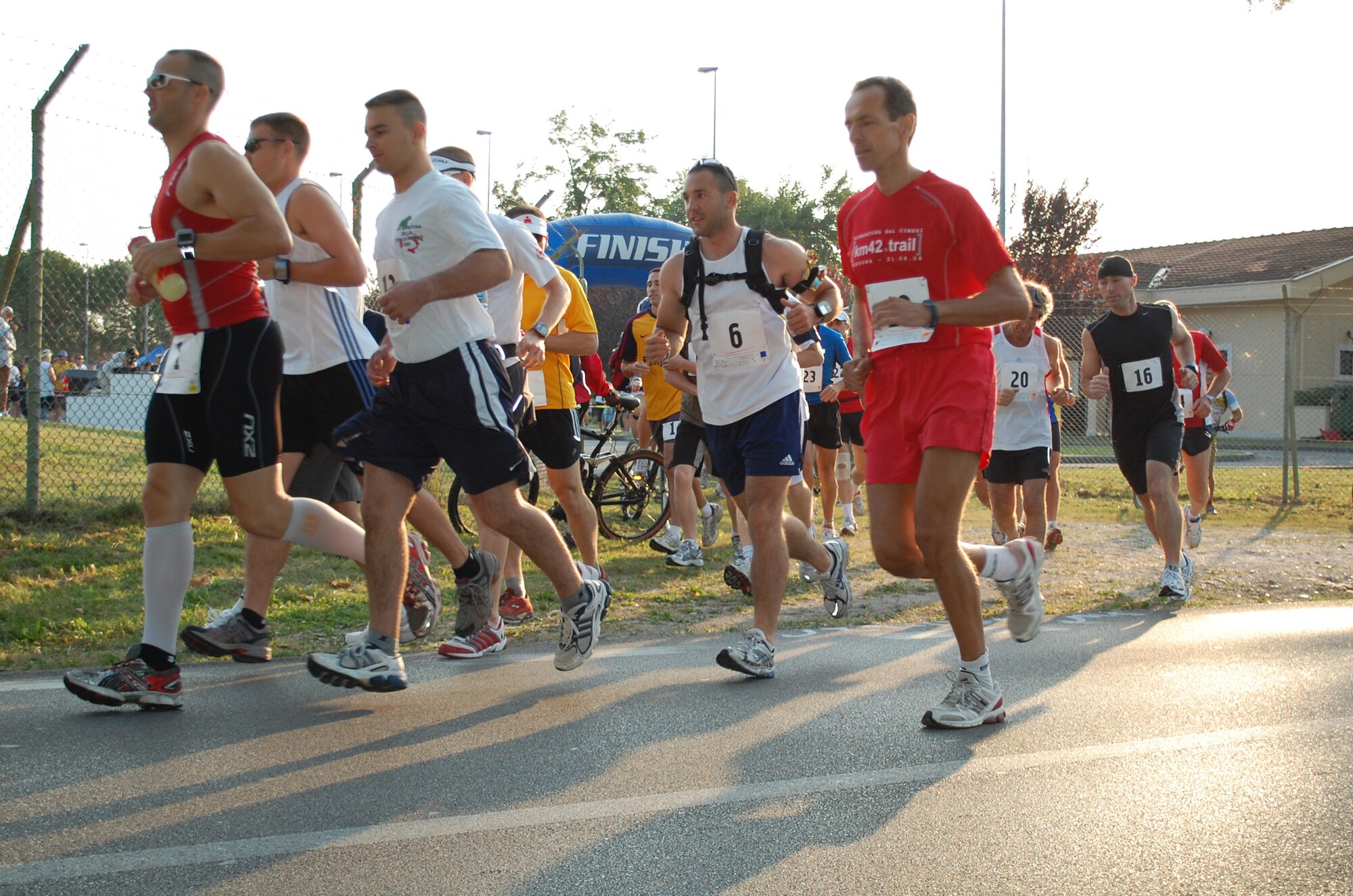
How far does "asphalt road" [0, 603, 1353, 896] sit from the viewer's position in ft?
9.62

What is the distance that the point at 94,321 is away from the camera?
10203 mm

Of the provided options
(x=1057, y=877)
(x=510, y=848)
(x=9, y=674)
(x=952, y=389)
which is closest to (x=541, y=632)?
(x=9, y=674)

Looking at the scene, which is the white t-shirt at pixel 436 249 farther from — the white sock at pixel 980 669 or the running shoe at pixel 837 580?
the running shoe at pixel 837 580

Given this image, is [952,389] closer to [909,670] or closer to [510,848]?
[909,670]

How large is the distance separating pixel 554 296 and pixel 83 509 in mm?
4590

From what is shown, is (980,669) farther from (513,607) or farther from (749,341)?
(513,607)

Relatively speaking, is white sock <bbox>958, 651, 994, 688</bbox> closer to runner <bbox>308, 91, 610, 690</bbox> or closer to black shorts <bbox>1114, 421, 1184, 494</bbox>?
runner <bbox>308, 91, 610, 690</bbox>

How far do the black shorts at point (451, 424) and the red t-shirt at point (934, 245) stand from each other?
1.37 metres

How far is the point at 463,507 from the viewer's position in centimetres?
1055

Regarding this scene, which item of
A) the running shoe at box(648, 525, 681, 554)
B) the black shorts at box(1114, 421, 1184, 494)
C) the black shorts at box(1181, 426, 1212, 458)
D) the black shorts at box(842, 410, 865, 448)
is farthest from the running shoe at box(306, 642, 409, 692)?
the black shorts at box(1181, 426, 1212, 458)

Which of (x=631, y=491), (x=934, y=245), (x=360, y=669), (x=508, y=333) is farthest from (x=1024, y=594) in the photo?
(x=631, y=491)

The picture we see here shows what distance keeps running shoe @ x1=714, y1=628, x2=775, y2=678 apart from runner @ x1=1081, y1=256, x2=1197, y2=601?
3.76 metres

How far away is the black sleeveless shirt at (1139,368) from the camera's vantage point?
819 cm

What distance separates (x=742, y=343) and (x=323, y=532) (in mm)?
1897
